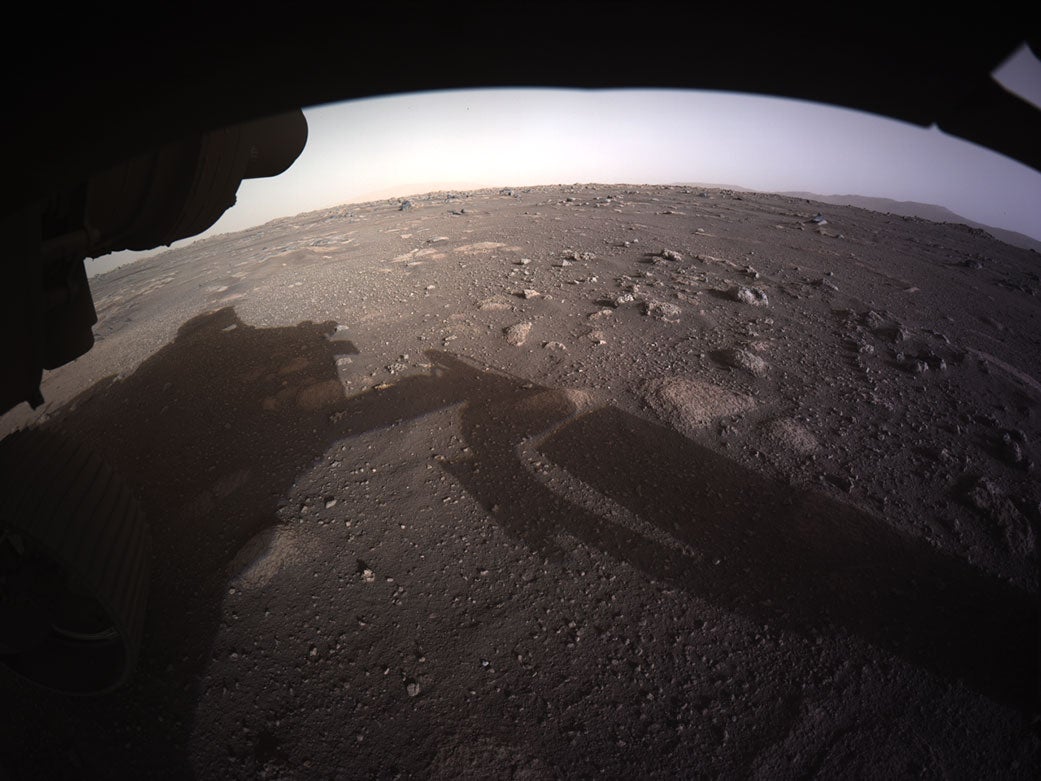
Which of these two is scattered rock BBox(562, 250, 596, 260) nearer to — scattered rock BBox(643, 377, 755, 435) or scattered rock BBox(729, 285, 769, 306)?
scattered rock BBox(729, 285, 769, 306)

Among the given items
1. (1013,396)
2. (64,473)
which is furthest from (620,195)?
(64,473)

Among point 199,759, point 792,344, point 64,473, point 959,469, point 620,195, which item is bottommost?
point 199,759

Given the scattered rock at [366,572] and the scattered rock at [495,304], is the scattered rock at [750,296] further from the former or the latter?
the scattered rock at [366,572]

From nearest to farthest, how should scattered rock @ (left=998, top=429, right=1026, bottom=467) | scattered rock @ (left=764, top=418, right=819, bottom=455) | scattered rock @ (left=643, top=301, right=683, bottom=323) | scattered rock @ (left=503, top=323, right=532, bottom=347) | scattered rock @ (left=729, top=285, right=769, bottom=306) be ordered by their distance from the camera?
scattered rock @ (left=998, top=429, right=1026, bottom=467)
scattered rock @ (left=764, top=418, right=819, bottom=455)
scattered rock @ (left=503, top=323, right=532, bottom=347)
scattered rock @ (left=643, top=301, right=683, bottom=323)
scattered rock @ (left=729, top=285, right=769, bottom=306)

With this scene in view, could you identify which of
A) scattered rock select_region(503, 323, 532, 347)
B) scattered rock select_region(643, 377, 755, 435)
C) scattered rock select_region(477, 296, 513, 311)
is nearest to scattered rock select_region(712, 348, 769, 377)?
scattered rock select_region(643, 377, 755, 435)

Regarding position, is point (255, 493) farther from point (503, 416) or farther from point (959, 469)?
point (959, 469)

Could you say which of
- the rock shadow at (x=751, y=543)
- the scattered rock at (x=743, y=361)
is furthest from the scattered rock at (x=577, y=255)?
the rock shadow at (x=751, y=543)

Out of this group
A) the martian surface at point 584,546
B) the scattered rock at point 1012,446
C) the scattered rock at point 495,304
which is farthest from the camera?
the scattered rock at point 495,304
